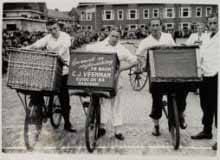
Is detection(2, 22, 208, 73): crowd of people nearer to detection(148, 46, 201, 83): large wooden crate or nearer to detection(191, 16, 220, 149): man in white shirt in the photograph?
detection(191, 16, 220, 149): man in white shirt

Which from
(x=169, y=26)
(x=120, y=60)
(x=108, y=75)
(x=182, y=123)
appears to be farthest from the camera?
(x=169, y=26)

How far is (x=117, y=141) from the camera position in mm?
3812

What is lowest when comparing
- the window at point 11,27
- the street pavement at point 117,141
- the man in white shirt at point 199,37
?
the street pavement at point 117,141

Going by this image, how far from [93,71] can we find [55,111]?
820 mm

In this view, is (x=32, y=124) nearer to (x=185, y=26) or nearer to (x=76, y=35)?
(x=76, y=35)

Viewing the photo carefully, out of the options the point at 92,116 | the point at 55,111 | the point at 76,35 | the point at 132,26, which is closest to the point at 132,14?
the point at 132,26

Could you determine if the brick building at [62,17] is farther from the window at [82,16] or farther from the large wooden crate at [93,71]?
the large wooden crate at [93,71]

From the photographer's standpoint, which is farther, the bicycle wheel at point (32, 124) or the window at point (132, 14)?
the window at point (132, 14)

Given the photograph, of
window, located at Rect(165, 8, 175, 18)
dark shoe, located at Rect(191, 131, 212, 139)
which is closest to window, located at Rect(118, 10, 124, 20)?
window, located at Rect(165, 8, 175, 18)

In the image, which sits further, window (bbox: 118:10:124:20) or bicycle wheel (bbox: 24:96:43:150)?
window (bbox: 118:10:124:20)

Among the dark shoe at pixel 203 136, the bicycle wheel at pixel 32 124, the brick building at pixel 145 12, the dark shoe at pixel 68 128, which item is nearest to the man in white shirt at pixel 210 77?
the dark shoe at pixel 203 136

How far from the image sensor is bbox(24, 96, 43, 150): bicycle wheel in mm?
3654

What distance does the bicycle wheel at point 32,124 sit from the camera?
3.65 metres

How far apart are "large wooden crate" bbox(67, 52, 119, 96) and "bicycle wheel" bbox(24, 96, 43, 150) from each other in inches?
19.1
